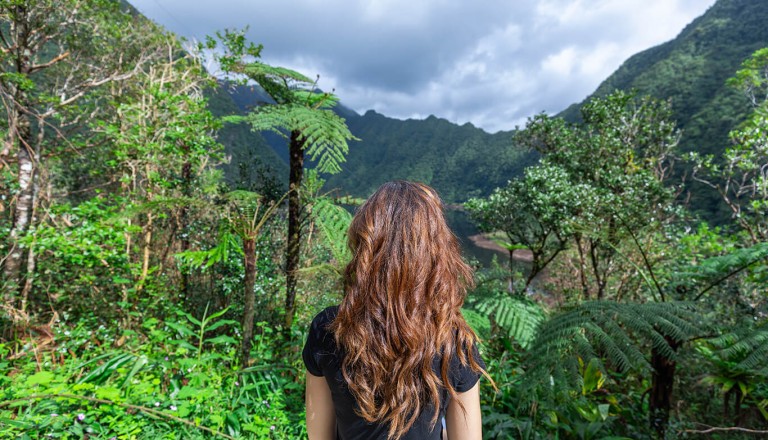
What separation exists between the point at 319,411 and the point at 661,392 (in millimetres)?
2342

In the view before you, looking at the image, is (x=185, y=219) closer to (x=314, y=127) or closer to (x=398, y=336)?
(x=314, y=127)

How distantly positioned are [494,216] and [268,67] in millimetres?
3482

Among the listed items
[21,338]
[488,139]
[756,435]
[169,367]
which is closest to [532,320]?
[756,435]

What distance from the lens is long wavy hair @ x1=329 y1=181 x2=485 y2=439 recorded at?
94 cm

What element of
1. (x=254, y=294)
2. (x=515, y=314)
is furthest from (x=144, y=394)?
(x=515, y=314)

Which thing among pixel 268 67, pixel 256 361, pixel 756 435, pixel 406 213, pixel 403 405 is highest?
pixel 268 67

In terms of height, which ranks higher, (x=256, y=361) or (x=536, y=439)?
(x=256, y=361)

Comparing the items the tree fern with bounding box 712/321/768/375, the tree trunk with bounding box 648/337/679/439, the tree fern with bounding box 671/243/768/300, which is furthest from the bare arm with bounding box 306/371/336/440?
the tree fern with bounding box 671/243/768/300

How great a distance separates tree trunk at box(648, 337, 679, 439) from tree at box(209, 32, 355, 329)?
7.78 feet

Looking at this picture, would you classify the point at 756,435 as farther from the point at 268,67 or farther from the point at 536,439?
the point at 268,67

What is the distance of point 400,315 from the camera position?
95 centimetres

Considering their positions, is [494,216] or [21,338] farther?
[494,216]

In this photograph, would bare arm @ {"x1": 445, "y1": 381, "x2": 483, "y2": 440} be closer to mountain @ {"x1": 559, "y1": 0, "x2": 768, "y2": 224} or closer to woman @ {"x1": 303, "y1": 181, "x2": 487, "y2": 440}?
woman @ {"x1": 303, "y1": 181, "x2": 487, "y2": 440}

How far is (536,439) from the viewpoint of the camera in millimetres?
1887
